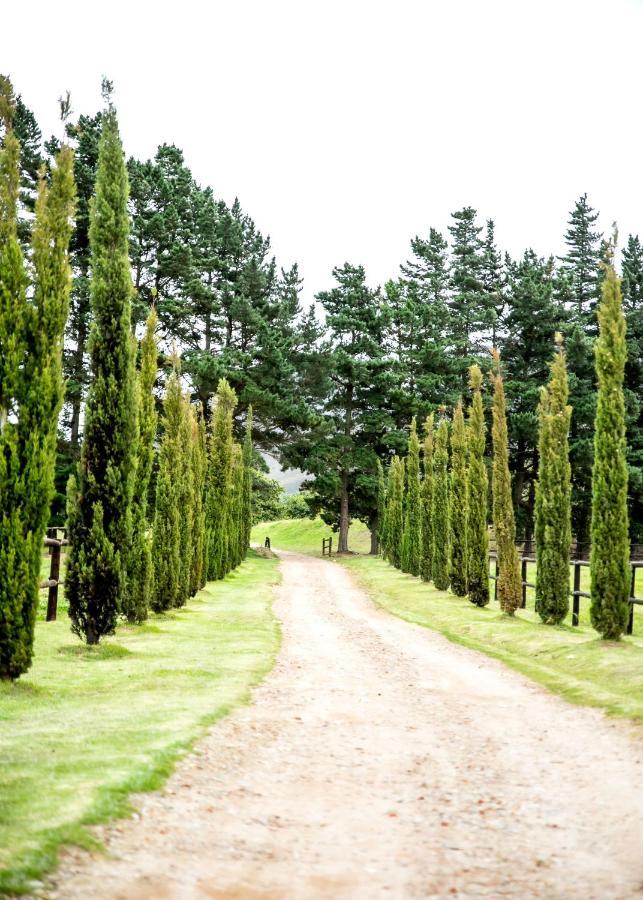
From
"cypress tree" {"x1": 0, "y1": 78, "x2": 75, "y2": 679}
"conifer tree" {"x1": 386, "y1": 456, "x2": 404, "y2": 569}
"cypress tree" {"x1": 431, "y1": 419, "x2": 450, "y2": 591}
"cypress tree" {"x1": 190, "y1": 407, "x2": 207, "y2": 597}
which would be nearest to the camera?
"cypress tree" {"x1": 0, "y1": 78, "x2": 75, "y2": 679}

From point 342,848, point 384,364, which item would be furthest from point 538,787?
point 384,364

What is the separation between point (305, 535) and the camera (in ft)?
219

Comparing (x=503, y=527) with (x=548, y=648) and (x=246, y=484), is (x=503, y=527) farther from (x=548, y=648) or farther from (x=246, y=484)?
(x=246, y=484)

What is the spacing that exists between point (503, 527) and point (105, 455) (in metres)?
11.2

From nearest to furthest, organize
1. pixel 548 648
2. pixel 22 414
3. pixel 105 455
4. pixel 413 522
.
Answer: pixel 22 414 → pixel 105 455 → pixel 548 648 → pixel 413 522

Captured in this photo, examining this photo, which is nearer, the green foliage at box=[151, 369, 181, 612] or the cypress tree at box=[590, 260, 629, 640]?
the cypress tree at box=[590, 260, 629, 640]

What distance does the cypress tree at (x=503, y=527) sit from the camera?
1889 centimetres

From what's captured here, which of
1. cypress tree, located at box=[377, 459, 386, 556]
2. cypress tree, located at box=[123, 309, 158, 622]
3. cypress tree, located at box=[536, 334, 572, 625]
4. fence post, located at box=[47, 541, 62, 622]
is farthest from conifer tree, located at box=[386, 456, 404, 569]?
fence post, located at box=[47, 541, 62, 622]

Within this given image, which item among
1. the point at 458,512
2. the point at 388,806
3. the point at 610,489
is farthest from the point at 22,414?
the point at 458,512

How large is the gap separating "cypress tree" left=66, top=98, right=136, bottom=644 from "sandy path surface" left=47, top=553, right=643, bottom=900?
3.54 m

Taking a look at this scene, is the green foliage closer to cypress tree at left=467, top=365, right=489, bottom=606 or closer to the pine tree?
the pine tree

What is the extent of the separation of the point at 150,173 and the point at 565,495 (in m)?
30.3

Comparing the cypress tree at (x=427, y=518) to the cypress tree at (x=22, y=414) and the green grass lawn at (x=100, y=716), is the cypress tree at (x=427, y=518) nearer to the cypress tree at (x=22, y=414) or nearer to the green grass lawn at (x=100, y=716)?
the green grass lawn at (x=100, y=716)

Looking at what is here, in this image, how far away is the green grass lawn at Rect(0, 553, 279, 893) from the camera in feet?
14.6
